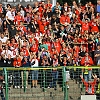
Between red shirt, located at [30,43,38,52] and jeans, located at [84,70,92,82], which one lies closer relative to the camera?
jeans, located at [84,70,92,82]

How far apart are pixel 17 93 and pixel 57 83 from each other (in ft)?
4.89

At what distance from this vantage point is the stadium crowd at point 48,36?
1770cm

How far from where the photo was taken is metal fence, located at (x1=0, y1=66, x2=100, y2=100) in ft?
53.6

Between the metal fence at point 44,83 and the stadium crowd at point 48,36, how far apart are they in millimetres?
118

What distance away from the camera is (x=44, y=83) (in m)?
16.6

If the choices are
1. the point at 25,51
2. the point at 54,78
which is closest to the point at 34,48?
the point at 25,51

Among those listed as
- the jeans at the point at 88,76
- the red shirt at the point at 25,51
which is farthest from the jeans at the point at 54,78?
the red shirt at the point at 25,51

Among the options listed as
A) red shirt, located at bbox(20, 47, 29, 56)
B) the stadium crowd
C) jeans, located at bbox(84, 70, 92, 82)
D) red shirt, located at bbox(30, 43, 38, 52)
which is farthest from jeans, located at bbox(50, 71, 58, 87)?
red shirt, located at bbox(30, 43, 38, 52)

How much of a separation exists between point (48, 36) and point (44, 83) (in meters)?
2.92

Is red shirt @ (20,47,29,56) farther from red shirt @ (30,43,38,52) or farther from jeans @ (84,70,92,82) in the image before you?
jeans @ (84,70,92,82)

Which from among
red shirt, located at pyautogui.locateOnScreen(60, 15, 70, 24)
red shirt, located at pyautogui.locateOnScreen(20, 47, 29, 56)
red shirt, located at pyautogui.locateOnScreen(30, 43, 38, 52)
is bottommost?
red shirt, located at pyautogui.locateOnScreen(20, 47, 29, 56)

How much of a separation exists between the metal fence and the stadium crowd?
12cm

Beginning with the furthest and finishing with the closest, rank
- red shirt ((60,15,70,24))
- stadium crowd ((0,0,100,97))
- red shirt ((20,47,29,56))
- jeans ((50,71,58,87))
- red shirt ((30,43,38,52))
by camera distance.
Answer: red shirt ((60,15,70,24)), red shirt ((30,43,38,52)), red shirt ((20,47,29,56)), stadium crowd ((0,0,100,97)), jeans ((50,71,58,87))

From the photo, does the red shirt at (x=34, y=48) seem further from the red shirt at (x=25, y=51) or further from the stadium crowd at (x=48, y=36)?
the red shirt at (x=25, y=51)
